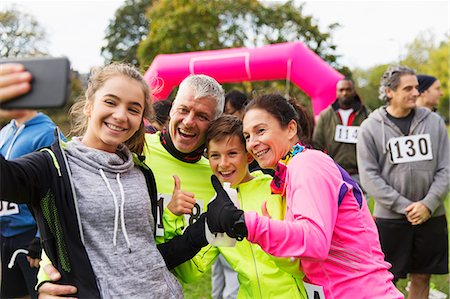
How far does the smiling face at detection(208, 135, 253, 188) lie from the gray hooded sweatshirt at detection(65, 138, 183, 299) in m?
0.62

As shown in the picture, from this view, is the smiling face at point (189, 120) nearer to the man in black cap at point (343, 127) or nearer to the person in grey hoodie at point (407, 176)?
the person in grey hoodie at point (407, 176)

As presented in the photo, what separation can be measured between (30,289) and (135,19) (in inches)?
1458

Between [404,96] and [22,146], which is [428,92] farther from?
[22,146]

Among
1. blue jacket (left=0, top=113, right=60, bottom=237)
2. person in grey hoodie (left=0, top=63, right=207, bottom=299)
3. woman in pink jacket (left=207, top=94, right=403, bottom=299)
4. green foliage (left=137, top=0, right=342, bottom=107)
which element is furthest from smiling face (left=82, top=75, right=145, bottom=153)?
green foliage (left=137, top=0, right=342, bottom=107)

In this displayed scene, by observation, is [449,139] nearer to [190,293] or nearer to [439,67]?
[190,293]

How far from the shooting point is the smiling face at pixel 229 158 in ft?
8.40

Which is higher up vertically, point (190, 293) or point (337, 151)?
point (337, 151)

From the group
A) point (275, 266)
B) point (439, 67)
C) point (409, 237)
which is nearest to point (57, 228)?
point (275, 266)

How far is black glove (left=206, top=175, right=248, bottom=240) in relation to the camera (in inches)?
71.6

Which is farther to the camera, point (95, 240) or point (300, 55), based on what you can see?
point (300, 55)

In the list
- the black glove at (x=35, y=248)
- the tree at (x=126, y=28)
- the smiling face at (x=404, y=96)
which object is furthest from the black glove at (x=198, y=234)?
the tree at (x=126, y=28)

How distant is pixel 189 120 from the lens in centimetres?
263

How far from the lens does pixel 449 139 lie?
455cm

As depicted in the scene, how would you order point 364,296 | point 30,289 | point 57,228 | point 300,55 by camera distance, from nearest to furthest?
point 57,228 < point 364,296 < point 30,289 < point 300,55
